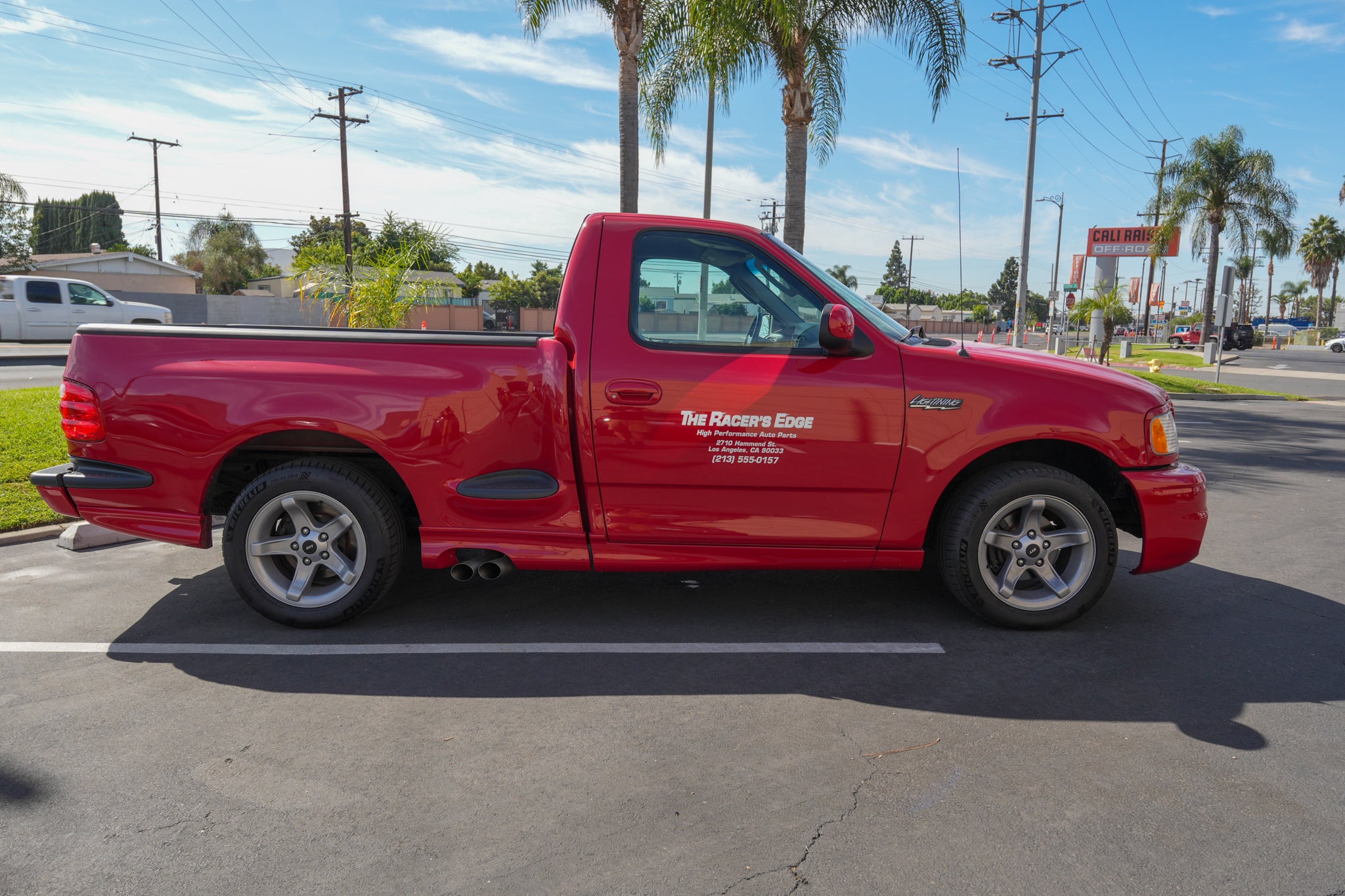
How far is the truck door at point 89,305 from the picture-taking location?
23469 mm

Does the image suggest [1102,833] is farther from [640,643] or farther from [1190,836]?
[640,643]

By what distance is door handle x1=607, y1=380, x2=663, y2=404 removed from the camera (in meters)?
3.98

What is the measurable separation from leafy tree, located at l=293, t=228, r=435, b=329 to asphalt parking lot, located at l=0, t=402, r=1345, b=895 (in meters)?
8.17

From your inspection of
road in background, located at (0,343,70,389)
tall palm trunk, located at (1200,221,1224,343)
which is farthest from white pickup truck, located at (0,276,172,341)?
tall palm trunk, located at (1200,221,1224,343)

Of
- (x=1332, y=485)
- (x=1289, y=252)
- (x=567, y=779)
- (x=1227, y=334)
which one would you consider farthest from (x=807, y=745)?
(x=1227, y=334)

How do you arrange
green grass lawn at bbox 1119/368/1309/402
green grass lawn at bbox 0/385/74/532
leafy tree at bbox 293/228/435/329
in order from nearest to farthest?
green grass lawn at bbox 0/385/74/532 < leafy tree at bbox 293/228/435/329 < green grass lawn at bbox 1119/368/1309/402

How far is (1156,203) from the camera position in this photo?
40.2 meters

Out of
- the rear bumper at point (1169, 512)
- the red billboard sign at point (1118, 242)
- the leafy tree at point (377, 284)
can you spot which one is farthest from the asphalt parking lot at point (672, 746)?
the red billboard sign at point (1118, 242)

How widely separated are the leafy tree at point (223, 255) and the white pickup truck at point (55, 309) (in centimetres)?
4247

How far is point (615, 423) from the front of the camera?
157 inches

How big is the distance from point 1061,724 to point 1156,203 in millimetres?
44349

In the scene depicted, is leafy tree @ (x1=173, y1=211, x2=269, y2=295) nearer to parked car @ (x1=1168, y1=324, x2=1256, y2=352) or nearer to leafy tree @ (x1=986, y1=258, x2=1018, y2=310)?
parked car @ (x1=1168, y1=324, x2=1256, y2=352)

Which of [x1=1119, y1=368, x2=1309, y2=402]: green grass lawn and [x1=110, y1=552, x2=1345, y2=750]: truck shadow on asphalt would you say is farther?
[x1=1119, y1=368, x2=1309, y2=402]: green grass lawn

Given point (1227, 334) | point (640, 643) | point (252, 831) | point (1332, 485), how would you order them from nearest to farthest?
point (252, 831) < point (640, 643) < point (1332, 485) < point (1227, 334)
